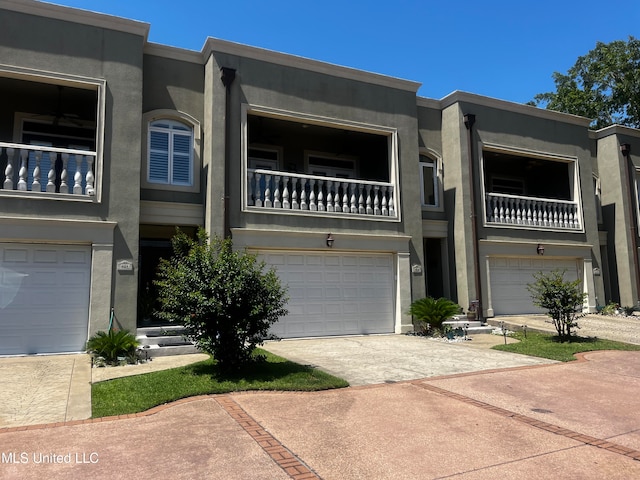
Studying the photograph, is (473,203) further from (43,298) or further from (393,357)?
(43,298)

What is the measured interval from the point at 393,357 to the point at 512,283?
8.05 m

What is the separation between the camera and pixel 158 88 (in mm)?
11828

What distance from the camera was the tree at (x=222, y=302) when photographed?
23.4ft

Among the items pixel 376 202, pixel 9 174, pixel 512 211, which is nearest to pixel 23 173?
pixel 9 174

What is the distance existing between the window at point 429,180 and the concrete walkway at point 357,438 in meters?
9.45

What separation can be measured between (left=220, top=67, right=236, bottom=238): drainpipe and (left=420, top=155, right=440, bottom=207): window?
22.7 feet

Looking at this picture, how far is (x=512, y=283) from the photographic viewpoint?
15.6 metres

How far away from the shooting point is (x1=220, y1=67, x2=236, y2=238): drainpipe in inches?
447

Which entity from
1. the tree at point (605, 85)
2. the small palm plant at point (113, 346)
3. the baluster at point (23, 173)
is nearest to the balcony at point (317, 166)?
the small palm plant at point (113, 346)

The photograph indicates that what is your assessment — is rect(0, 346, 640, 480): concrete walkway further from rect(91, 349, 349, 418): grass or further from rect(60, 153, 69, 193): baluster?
rect(60, 153, 69, 193): baluster

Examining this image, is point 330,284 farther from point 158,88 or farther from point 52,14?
point 52,14

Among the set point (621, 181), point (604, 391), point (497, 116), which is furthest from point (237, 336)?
point (621, 181)

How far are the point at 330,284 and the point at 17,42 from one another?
935cm

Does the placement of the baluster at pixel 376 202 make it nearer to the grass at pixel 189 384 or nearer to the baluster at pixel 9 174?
the grass at pixel 189 384
